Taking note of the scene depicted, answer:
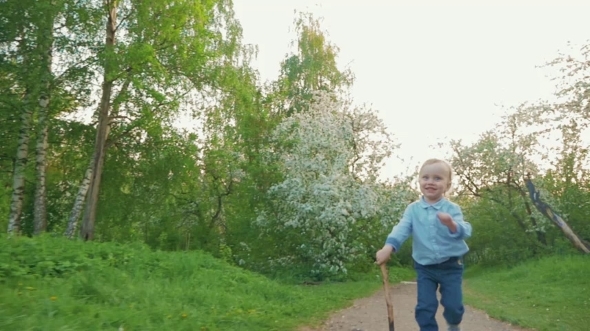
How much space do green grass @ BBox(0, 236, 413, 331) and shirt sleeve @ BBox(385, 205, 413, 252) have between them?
8.96 feet

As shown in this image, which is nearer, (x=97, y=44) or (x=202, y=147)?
(x=97, y=44)

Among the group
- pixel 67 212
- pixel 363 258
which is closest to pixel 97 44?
pixel 67 212

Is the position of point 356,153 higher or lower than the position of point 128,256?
higher

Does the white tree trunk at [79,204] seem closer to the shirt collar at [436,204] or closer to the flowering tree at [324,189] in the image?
the flowering tree at [324,189]

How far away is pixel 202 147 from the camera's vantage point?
24391 mm

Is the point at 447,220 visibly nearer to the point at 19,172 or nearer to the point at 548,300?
the point at 548,300

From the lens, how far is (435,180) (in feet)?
17.9

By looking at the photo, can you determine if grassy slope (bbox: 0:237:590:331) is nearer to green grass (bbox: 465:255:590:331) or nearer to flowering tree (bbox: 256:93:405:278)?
green grass (bbox: 465:255:590:331)

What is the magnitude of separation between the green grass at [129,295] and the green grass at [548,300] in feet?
10.6

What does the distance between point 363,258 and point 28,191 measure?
539 inches

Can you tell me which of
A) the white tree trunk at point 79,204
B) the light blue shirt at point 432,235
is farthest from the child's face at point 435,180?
the white tree trunk at point 79,204

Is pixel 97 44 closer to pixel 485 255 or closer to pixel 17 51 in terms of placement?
pixel 17 51

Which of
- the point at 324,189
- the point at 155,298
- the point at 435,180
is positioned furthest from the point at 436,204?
the point at 324,189

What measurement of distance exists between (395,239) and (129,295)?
4.06m
